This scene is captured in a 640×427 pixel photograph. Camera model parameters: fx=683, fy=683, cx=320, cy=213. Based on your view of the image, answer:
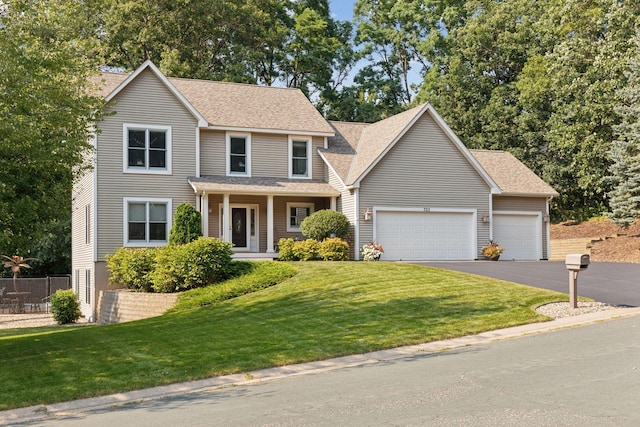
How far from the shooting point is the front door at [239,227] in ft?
95.6

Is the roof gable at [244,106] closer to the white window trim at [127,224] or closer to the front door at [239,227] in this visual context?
the front door at [239,227]

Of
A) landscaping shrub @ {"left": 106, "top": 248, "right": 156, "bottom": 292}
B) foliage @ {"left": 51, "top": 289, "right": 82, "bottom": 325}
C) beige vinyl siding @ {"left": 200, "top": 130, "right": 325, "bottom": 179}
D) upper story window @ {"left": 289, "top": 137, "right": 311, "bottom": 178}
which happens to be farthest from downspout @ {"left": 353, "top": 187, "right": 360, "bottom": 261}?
foliage @ {"left": 51, "top": 289, "right": 82, "bottom": 325}

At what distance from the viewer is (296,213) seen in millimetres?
29984

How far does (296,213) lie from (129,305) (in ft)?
30.9

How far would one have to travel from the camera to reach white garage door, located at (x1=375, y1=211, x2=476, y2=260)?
1120 inches

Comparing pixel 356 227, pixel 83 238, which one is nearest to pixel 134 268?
pixel 83 238

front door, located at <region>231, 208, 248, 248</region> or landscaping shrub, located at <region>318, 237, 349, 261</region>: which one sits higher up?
front door, located at <region>231, 208, 248, 248</region>

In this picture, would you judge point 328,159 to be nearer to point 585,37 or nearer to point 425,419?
point 585,37

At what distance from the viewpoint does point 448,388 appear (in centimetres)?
867

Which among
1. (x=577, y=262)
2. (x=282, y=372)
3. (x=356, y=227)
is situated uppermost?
(x=356, y=227)

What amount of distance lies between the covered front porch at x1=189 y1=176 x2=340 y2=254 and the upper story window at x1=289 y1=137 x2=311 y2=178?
1.88ft

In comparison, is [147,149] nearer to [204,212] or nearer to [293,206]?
[204,212]

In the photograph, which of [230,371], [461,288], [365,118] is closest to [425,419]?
[230,371]

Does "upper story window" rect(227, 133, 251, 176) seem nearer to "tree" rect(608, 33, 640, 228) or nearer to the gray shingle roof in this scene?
the gray shingle roof
